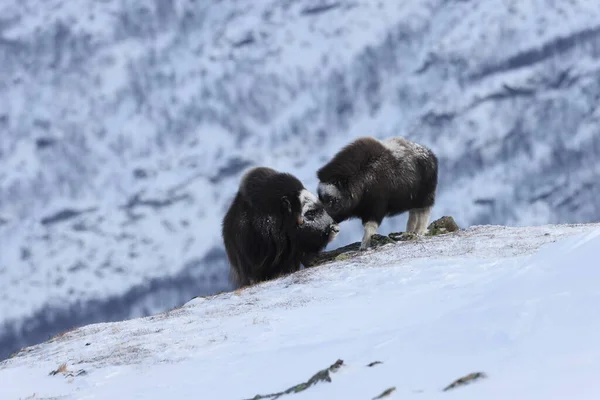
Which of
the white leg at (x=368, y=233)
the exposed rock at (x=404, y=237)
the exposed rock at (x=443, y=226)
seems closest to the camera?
the white leg at (x=368, y=233)

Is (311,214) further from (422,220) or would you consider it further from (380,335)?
(380,335)

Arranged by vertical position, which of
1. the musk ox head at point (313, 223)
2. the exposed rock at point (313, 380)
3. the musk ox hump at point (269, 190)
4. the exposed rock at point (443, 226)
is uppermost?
the musk ox hump at point (269, 190)

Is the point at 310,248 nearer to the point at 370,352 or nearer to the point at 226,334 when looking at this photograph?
the point at 226,334

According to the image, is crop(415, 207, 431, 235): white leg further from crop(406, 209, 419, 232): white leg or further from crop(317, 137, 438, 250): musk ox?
crop(317, 137, 438, 250): musk ox

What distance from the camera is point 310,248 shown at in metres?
17.1

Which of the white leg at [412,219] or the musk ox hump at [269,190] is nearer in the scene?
the musk ox hump at [269,190]

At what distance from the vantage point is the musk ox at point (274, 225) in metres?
16.6

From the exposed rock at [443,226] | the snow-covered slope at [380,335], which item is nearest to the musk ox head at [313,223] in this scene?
the snow-covered slope at [380,335]

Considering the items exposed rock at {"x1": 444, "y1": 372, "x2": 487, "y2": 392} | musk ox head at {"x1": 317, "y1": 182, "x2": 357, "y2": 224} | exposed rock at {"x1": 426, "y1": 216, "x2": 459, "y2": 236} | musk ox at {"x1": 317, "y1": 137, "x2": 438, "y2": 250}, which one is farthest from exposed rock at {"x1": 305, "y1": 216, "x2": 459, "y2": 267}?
exposed rock at {"x1": 444, "y1": 372, "x2": 487, "y2": 392}

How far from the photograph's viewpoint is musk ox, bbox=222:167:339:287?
1664 centimetres

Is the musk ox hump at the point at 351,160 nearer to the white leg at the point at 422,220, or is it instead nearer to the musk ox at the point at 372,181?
the musk ox at the point at 372,181

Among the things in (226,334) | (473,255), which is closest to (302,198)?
(473,255)

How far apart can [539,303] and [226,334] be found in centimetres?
469

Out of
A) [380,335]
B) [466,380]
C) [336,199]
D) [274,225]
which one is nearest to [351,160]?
[336,199]
